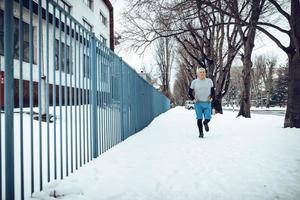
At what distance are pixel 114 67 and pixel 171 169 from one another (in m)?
3.02

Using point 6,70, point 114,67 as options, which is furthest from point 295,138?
point 6,70

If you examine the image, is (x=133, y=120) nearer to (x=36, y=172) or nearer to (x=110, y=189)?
(x=36, y=172)

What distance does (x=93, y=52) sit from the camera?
458 cm

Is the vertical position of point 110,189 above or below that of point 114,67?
below

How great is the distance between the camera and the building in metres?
3.05

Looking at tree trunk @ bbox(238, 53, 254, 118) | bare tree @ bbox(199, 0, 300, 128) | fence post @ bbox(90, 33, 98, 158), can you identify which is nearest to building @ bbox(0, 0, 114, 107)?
fence post @ bbox(90, 33, 98, 158)

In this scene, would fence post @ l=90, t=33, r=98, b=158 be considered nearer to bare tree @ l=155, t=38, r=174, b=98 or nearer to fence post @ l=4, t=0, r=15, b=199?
fence post @ l=4, t=0, r=15, b=199

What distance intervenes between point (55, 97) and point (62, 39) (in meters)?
2.81

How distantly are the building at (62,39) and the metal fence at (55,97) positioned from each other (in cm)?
2

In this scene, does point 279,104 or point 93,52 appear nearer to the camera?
point 93,52

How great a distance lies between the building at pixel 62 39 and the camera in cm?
305

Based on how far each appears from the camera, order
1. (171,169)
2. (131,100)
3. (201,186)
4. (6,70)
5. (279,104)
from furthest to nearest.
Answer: (279,104)
(131,100)
(171,169)
(201,186)
(6,70)

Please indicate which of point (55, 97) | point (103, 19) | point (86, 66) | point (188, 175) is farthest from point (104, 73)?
point (103, 19)

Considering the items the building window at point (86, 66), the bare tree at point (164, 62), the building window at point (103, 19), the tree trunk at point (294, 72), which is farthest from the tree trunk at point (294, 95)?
the bare tree at point (164, 62)
